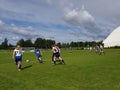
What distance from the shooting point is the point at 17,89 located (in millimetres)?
9609

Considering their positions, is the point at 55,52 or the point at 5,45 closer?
the point at 55,52

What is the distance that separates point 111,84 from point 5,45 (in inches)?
6678

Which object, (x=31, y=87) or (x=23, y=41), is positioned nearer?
(x=31, y=87)

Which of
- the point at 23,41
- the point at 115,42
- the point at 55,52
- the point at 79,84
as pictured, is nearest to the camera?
the point at 79,84

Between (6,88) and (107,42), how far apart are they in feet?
442

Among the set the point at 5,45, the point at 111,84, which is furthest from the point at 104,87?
the point at 5,45

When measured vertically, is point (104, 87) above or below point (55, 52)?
below

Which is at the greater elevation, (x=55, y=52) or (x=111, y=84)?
(x=55, y=52)

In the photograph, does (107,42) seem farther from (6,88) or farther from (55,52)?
(6,88)

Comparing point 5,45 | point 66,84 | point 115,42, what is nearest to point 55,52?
point 66,84

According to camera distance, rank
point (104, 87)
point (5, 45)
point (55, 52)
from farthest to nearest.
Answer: point (5, 45) → point (55, 52) → point (104, 87)

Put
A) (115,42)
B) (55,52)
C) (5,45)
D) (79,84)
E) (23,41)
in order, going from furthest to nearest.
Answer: (23,41)
(5,45)
(115,42)
(55,52)
(79,84)

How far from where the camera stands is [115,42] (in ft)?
431

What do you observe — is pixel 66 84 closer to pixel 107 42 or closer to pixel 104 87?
pixel 104 87
